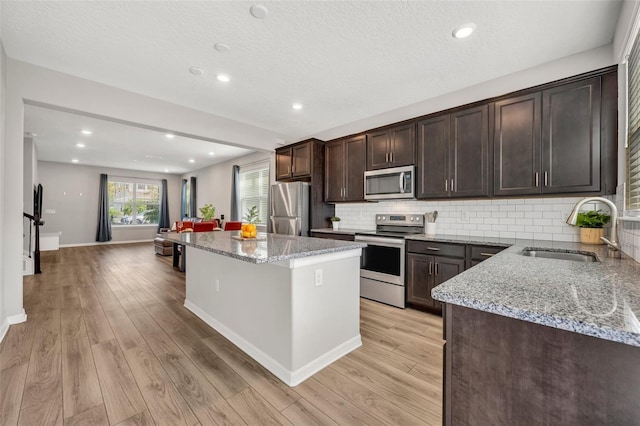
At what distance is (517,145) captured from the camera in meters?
2.65

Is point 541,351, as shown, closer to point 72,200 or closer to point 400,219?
point 400,219

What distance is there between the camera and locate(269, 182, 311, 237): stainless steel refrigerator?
439cm

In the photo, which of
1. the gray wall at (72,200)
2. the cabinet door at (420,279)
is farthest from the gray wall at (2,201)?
the gray wall at (72,200)

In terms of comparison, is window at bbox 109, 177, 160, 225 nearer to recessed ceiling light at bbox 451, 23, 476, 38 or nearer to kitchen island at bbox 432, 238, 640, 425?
recessed ceiling light at bbox 451, 23, 476, 38

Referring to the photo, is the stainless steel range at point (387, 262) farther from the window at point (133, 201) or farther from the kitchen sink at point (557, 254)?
the window at point (133, 201)

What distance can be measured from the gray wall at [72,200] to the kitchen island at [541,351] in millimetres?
11038

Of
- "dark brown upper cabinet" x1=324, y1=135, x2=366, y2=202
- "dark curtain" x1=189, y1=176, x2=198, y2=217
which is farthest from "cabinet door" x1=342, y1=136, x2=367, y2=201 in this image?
"dark curtain" x1=189, y1=176, x2=198, y2=217

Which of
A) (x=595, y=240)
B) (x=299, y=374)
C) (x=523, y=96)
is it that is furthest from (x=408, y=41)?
(x=299, y=374)

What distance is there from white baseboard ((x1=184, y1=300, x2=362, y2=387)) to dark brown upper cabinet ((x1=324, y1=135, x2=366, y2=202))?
7.53 ft

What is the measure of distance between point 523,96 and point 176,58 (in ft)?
11.1

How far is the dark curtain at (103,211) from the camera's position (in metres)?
8.66

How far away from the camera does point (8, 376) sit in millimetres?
1848

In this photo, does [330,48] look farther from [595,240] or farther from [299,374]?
[595,240]

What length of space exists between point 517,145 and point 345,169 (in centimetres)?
222
